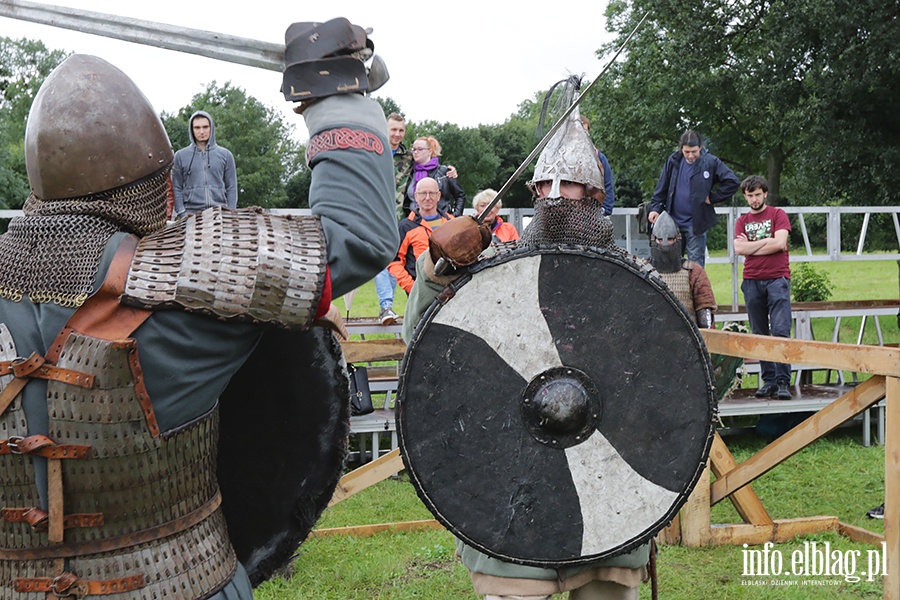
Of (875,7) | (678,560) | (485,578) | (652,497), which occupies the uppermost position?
(875,7)

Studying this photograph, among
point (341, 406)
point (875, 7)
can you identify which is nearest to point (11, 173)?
point (875, 7)

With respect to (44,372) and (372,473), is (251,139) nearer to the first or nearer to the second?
(372,473)

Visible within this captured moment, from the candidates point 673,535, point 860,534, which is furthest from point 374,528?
point 860,534

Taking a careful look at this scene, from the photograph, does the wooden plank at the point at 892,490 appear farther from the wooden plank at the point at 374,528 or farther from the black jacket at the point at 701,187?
the black jacket at the point at 701,187

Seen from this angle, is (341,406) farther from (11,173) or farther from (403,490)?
(11,173)

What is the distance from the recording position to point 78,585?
5.35 feet

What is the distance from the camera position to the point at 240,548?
84.5 inches

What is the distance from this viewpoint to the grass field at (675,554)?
461 centimetres

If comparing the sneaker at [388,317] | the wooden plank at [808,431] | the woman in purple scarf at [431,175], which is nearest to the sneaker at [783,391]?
the wooden plank at [808,431]

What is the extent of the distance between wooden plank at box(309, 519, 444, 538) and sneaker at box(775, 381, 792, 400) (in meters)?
3.20

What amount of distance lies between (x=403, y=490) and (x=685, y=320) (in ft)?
14.4

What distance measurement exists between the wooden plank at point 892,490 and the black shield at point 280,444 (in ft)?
7.65

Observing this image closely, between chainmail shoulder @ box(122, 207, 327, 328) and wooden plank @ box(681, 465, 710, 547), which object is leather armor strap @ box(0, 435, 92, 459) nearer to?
chainmail shoulder @ box(122, 207, 327, 328)

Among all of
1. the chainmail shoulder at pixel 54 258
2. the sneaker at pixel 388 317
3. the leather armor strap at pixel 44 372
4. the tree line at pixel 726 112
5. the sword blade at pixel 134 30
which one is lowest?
the sneaker at pixel 388 317
